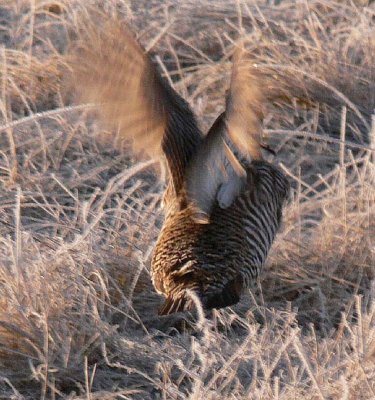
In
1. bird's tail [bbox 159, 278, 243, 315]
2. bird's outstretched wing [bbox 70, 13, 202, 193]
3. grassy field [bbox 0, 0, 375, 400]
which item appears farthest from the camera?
bird's outstretched wing [bbox 70, 13, 202, 193]

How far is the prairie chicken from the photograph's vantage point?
14.3 ft

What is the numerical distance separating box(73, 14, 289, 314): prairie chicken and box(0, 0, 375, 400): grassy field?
0.17 metres

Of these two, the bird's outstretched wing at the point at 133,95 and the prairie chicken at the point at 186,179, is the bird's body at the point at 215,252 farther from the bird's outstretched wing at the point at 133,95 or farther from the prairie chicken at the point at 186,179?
the bird's outstretched wing at the point at 133,95

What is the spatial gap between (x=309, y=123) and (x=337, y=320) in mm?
1634

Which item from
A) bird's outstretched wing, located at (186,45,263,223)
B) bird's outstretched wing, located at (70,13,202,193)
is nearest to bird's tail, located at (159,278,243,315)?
bird's outstretched wing, located at (186,45,263,223)

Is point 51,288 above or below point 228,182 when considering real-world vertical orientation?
below

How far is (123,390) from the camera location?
394cm

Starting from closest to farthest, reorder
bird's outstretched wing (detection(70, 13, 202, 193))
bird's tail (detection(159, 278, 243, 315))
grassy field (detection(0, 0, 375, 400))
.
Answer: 1. grassy field (detection(0, 0, 375, 400))
2. bird's tail (detection(159, 278, 243, 315))
3. bird's outstretched wing (detection(70, 13, 202, 193))

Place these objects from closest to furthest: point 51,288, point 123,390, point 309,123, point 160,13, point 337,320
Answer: point 123,390, point 51,288, point 337,320, point 309,123, point 160,13

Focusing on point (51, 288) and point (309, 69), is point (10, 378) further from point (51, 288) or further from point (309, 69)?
point (309, 69)

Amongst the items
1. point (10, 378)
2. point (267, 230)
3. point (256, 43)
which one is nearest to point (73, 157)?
point (256, 43)

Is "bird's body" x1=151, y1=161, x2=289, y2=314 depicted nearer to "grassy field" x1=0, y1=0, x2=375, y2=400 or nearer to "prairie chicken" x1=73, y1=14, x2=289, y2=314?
"prairie chicken" x1=73, y1=14, x2=289, y2=314

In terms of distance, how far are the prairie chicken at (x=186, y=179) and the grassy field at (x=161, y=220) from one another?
0.55 ft

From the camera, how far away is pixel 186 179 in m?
4.54
